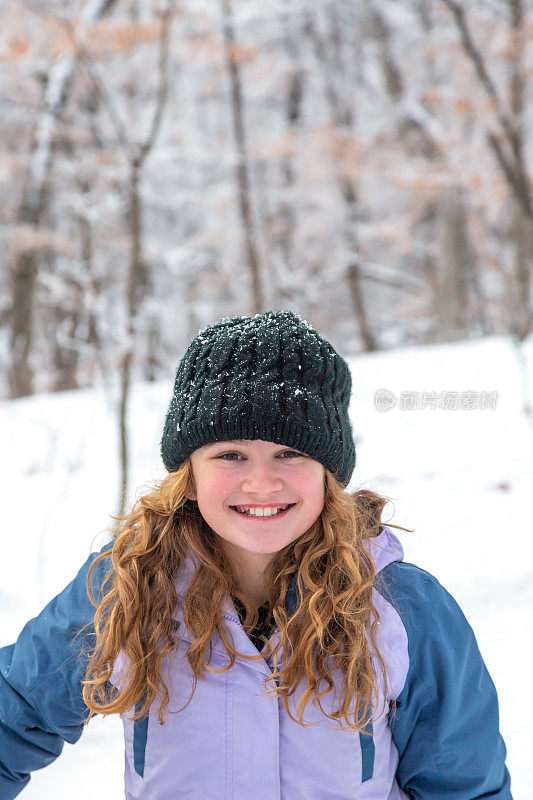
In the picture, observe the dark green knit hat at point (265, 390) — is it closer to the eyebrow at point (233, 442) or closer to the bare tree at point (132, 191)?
the eyebrow at point (233, 442)

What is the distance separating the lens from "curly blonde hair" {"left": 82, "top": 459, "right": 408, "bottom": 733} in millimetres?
1374

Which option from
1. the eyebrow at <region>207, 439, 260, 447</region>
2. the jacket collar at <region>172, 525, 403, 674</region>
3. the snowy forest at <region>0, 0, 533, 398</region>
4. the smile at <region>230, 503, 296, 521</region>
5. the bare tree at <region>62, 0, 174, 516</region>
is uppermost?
the snowy forest at <region>0, 0, 533, 398</region>

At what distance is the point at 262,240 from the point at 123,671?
13444 mm

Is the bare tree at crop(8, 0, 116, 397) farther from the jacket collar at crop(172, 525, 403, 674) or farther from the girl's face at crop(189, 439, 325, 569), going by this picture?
the jacket collar at crop(172, 525, 403, 674)

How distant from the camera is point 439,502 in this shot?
471 cm

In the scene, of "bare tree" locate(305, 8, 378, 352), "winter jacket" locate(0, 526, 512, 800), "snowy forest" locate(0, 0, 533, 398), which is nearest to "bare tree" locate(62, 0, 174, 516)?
"snowy forest" locate(0, 0, 533, 398)

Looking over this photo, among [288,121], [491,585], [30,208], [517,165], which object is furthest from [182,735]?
[288,121]

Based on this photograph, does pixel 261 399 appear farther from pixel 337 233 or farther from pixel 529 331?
pixel 337 233

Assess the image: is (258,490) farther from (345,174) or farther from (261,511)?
(345,174)

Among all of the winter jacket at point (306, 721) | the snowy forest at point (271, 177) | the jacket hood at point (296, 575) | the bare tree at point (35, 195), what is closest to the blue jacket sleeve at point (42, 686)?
the winter jacket at point (306, 721)

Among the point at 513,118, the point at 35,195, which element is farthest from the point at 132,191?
the point at 35,195

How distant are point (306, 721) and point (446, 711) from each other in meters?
0.28

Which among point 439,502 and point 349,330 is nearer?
point 439,502

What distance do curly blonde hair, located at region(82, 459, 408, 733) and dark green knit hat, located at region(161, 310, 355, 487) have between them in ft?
0.38
